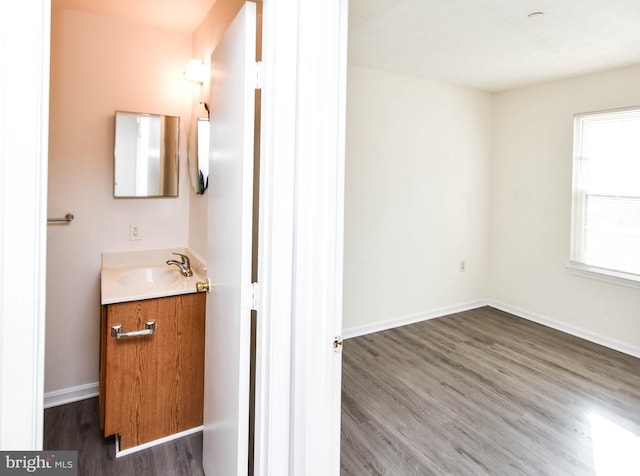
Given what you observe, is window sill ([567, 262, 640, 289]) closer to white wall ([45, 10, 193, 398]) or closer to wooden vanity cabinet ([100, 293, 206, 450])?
wooden vanity cabinet ([100, 293, 206, 450])

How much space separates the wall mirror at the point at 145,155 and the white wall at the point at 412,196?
5.01 ft

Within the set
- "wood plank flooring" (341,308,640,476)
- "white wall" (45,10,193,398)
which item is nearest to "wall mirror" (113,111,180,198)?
"white wall" (45,10,193,398)

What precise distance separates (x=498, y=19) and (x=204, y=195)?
2.13 m

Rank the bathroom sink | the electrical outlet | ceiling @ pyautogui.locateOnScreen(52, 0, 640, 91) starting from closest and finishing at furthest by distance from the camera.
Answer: ceiling @ pyautogui.locateOnScreen(52, 0, 640, 91)
the bathroom sink
the electrical outlet

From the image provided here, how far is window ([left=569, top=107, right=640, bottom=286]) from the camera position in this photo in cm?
343

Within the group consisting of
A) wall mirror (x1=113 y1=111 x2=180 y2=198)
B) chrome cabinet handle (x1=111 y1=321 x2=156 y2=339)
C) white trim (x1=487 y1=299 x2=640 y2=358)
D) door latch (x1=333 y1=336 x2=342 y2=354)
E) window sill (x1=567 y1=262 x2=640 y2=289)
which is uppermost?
wall mirror (x1=113 y1=111 x2=180 y2=198)

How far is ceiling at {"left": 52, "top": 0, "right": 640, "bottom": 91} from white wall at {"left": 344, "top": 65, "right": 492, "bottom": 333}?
404 mm

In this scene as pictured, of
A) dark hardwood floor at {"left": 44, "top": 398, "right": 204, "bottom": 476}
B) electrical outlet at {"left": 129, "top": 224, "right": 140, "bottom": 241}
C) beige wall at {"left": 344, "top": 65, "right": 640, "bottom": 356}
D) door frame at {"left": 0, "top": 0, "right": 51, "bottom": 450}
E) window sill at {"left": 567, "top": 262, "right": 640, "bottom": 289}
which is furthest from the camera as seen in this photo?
beige wall at {"left": 344, "top": 65, "right": 640, "bottom": 356}

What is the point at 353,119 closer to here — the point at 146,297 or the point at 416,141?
the point at 416,141

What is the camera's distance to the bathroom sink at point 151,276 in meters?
2.46

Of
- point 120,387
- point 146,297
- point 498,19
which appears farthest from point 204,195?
point 498,19

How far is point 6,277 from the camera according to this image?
2.93 ft

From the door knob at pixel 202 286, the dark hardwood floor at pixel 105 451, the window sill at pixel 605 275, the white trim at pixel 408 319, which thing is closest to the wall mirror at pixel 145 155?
the door knob at pixel 202 286

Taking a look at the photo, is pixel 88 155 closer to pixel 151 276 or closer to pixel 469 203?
pixel 151 276
